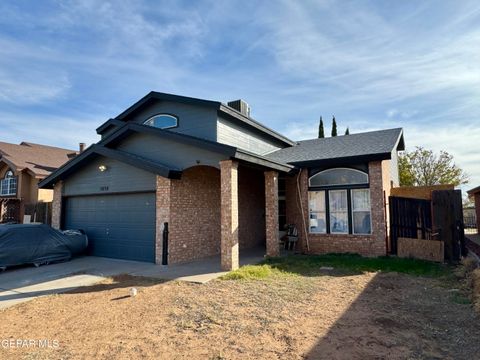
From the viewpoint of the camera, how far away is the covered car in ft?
29.6

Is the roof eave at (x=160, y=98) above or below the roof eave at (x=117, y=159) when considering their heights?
above

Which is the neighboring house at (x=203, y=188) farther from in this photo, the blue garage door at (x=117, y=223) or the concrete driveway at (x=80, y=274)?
the concrete driveway at (x=80, y=274)

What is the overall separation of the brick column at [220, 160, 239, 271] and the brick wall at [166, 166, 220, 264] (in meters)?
1.99

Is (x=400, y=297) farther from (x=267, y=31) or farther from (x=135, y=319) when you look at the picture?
(x=267, y=31)

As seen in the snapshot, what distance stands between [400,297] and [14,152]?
2826 cm

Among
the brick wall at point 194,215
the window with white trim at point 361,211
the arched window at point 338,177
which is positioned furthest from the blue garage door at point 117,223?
the window with white trim at point 361,211

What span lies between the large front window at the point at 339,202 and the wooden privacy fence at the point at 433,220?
3.34ft

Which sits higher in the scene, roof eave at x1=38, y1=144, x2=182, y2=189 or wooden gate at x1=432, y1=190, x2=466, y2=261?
roof eave at x1=38, y1=144, x2=182, y2=189

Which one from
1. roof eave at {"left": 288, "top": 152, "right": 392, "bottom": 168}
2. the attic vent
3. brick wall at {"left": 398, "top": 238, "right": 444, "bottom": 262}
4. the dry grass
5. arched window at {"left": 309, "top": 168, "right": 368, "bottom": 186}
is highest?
the attic vent

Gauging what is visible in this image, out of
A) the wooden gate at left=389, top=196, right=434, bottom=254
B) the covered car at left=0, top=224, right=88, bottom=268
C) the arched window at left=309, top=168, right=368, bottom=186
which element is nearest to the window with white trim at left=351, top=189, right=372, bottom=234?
the arched window at left=309, top=168, right=368, bottom=186

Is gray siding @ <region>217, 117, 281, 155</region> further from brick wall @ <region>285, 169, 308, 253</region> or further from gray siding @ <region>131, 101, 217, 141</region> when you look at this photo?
brick wall @ <region>285, 169, 308, 253</region>

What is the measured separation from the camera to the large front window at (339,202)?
34.3ft

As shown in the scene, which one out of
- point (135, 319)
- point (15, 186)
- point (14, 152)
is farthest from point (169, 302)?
point (14, 152)

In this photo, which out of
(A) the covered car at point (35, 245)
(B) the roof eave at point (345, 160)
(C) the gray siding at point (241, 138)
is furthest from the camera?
(C) the gray siding at point (241, 138)
